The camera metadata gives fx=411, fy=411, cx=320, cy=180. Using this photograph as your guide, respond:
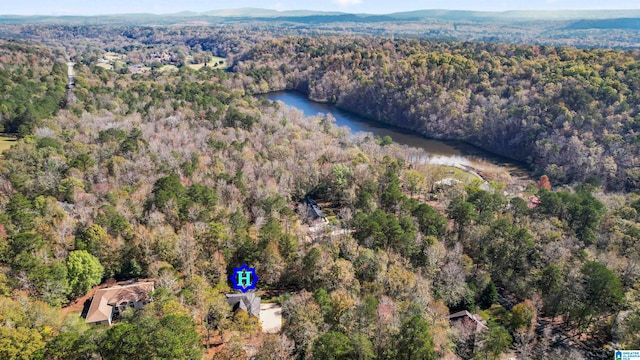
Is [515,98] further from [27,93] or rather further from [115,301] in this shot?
[27,93]

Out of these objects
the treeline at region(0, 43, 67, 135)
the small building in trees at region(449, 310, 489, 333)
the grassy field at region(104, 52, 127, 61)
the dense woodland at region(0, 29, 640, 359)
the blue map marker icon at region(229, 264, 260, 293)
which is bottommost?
the small building in trees at region(449, 310, 489, 333)

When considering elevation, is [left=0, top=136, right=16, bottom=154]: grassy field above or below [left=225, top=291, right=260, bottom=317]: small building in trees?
above

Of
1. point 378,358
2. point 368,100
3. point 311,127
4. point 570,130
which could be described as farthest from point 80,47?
point 378,358

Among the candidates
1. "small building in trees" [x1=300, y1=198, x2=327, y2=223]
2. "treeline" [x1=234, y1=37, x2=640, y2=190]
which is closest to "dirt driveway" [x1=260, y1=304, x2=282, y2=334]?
"small building in trees" [x1=300, y1=198, x2=327, y2=223]

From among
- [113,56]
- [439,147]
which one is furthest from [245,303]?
[113,56]

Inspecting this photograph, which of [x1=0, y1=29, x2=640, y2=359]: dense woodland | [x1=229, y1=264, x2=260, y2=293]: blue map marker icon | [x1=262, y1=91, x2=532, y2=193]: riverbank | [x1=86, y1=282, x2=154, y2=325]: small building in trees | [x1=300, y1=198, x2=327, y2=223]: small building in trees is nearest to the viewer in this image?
[x1=0, y1=29, x2=640, y2=359]: dense woodland

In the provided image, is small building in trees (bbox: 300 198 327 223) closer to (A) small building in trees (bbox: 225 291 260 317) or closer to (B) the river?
(A) small building in trees (bbox: 225 291 260 317)

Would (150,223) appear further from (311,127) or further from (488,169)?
(488,169)
